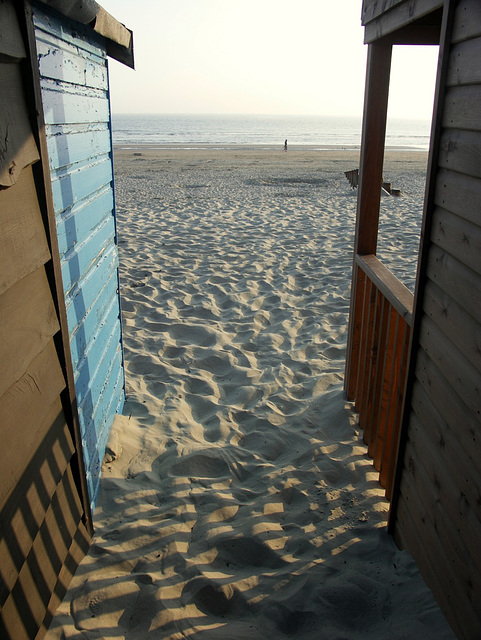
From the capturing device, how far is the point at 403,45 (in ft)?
10.7

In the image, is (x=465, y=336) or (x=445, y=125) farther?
(x=445, y=125)

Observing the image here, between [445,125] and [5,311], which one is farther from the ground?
[445,125]

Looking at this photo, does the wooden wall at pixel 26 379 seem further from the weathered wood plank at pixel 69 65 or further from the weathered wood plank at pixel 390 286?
the weathered wood plank at pixel 390 286

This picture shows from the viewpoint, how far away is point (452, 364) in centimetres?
203

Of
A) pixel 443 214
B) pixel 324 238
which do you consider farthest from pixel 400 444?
pixel 324 238

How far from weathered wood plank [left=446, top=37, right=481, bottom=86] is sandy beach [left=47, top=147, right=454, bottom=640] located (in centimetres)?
208

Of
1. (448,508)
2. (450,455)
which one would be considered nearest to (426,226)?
(450,455)

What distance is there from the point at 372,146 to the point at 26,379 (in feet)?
8.59

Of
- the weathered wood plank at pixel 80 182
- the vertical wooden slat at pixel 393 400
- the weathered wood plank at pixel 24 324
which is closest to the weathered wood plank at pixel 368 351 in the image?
the vertical wooden slat at pixel 393 400

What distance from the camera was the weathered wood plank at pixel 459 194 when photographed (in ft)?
5.96

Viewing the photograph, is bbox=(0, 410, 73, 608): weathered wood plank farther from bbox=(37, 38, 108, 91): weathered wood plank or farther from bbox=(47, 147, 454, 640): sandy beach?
bbox=(37, 38, 108, 91): weathered wood plank

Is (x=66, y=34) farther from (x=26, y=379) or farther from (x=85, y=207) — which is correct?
(x=26, y=379)

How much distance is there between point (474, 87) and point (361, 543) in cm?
217

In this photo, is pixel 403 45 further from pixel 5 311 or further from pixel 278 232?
pixel 278 232
